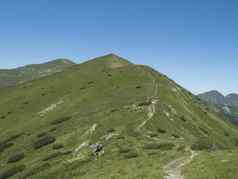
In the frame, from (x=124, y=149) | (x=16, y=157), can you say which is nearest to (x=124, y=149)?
(x=124, y=149)

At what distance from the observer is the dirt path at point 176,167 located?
1320 inches

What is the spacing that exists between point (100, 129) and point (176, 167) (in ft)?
93.1

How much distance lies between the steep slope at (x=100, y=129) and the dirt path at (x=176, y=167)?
3.25 feet

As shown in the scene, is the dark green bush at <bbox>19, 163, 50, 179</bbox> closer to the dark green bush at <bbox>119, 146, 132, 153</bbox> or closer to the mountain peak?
the dark green bush at <bbox>119, 146, 132, 153</bbox>

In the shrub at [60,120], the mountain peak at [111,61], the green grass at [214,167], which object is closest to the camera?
the green grass at [214,167]

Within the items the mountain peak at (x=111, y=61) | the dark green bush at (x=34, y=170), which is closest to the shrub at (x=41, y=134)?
the dark green bush at (x=34, y=170)

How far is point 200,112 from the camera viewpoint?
343ft

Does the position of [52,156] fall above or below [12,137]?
below

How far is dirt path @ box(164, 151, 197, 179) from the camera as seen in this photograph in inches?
1320

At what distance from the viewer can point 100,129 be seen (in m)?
63.4

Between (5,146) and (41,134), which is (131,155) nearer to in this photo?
(41,134)

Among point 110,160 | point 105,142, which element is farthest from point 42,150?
point 110,160

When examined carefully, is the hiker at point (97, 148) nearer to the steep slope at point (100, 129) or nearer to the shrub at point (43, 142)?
the steep slope at point (100, 129)

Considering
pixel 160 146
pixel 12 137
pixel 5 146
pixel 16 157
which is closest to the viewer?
pixel 160 146
